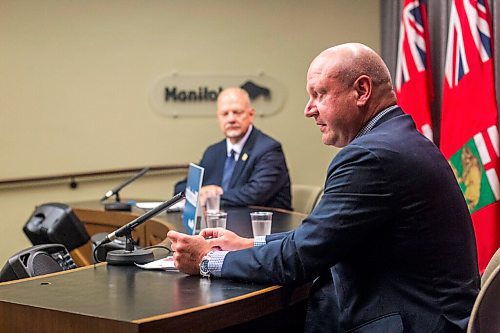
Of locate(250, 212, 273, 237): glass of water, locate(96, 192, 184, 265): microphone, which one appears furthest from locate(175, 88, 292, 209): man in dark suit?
locate(96, 192, 184, 265): microphone

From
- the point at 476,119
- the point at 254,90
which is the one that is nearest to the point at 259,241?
the point at 476,119

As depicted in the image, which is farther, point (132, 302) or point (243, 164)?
point (243, 164)

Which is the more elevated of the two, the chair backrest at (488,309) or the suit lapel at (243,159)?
the suit lapel at (243,159)

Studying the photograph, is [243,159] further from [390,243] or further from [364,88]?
[390,243]

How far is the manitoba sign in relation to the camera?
6.06 metres

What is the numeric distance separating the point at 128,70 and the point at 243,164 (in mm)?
1613

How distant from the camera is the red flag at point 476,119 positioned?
13.4 ft

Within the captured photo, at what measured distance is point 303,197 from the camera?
4859 millimetres

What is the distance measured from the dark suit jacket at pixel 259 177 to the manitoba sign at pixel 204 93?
4.39 feet

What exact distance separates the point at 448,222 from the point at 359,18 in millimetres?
4227

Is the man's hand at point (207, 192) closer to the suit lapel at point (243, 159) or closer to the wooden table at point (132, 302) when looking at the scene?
the suit lapel at point (243, 159)

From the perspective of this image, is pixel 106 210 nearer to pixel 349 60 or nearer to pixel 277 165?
pixel 277 165

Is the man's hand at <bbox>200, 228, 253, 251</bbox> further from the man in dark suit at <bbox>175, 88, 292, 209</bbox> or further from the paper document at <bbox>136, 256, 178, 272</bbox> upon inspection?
the man in dark suit at <bbox>175, 88, 292, 209</bbox>

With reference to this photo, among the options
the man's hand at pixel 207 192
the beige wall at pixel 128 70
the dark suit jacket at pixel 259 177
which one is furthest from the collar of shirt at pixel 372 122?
the beige wall at pixel 128 70
